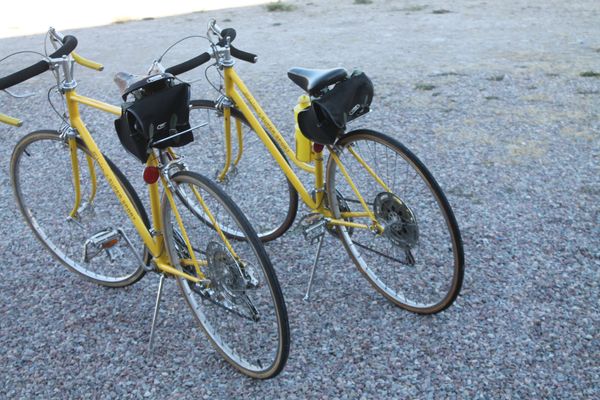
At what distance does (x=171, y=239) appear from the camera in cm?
293

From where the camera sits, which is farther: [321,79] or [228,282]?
[321,79]

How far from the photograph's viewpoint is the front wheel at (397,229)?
9.49ft

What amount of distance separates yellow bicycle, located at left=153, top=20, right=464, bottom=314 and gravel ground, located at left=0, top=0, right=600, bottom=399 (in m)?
0.18

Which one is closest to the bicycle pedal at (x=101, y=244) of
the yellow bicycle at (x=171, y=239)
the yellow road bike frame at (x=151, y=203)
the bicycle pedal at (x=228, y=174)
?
the yellow bicycle at (x=171, y=239)

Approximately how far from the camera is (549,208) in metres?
4.17

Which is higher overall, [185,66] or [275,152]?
[185,66]

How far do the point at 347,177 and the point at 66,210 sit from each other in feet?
7.62

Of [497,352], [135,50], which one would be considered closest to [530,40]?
[135,50]

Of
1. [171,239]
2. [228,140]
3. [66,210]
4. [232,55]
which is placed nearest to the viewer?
[171,239]

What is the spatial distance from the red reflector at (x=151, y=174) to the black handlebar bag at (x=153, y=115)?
6 cm

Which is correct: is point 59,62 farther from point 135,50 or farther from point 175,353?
point 135,50

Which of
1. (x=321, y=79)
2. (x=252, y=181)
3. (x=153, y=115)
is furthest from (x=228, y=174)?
(x=153, y=115)

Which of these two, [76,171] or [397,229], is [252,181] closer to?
[76,171]

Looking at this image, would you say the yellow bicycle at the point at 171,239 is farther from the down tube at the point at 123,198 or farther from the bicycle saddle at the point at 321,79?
the bicycle saddle at the point at 321,79
